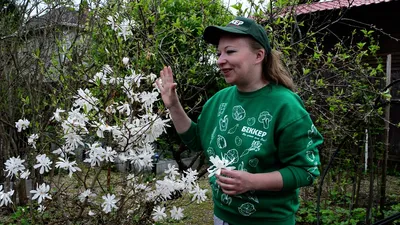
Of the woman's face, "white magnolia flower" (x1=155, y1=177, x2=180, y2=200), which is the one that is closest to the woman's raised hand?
the woman's face

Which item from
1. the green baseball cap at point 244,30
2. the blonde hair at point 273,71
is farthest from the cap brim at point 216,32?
the blonde hair at point 273,71

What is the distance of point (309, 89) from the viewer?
3500mm

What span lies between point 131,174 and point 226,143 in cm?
129

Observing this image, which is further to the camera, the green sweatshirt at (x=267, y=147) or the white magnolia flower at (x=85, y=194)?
the white magnolia flower at (x=85, y=194)

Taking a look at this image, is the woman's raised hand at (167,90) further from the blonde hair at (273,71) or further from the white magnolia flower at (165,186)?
the white magnolia flower at (165,186)

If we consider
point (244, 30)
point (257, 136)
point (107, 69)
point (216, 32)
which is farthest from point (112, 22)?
point (257, 136)

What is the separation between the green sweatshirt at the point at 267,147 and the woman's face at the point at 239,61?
78 millimetres

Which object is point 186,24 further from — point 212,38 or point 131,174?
point 212,38

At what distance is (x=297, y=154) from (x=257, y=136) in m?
0.17

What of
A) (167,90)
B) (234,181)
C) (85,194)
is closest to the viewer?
(234,181)

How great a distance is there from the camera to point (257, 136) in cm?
152

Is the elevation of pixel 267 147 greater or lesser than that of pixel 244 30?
lesser

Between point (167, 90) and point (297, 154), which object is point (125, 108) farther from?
point (297, 154)

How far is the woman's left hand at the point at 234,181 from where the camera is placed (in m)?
1.37
